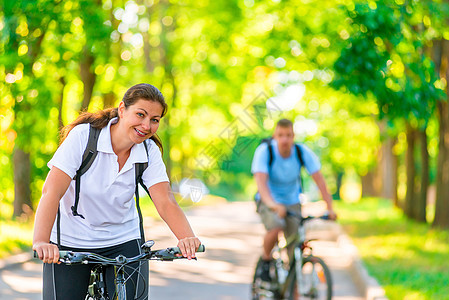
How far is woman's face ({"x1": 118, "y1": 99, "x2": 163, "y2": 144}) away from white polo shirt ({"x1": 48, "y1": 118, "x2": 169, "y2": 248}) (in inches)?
5.3

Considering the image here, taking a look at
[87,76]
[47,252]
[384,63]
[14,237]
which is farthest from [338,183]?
[47,252]

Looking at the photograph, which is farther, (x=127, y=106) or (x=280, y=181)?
(x=280, y=181)

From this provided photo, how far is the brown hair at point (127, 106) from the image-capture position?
11.5ft

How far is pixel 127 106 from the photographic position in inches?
140

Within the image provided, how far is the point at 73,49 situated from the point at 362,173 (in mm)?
27600

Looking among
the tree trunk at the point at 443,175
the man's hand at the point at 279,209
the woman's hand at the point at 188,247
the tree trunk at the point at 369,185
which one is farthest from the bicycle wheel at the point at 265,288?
the tree trunk at the point at 369,185

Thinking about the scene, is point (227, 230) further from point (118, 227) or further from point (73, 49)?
point (118, 227)

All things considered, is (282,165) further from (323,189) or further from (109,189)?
(109,189)

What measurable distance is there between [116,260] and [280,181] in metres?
3.61

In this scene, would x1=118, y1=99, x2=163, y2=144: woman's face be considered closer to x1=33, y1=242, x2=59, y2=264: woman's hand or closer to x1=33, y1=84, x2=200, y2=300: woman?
x1=33, y1=84, x2=200, y2=300: woman

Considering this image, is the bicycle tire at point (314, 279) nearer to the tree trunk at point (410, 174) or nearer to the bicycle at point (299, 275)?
the bicycle at point (299, 275)

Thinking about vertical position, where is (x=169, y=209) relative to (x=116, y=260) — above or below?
above

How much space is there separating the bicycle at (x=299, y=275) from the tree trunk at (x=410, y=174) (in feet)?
42.6

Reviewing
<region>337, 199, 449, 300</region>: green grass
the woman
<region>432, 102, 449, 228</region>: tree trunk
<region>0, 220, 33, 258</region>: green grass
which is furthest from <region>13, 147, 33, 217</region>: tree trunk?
the woman
